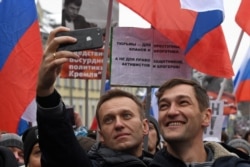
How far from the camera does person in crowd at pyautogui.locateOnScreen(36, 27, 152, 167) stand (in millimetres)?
3217

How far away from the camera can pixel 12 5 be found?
775 cm

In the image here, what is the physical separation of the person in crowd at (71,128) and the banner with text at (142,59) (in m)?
2.09

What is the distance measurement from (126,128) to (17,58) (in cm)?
396

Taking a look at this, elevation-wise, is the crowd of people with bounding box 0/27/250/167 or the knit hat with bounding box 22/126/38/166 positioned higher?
the crowd of people with bounding box 0/27/250/167

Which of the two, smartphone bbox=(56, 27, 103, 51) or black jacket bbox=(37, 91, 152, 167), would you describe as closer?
smartphone bbox=(56, 27, 103, 51)

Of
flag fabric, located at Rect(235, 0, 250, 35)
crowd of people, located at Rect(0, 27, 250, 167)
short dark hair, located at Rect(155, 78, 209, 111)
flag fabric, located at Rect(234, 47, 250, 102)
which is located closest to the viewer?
crowd of people, located at Rect(0, 27, 250, 167)

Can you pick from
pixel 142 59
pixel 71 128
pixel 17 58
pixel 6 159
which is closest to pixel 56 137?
pixel 71 128

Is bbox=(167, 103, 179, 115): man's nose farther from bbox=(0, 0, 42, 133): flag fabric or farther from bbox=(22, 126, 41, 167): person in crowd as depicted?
bbox=(0, 0, 42, 133): flag fabric

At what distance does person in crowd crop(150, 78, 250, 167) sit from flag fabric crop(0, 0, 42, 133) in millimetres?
3629

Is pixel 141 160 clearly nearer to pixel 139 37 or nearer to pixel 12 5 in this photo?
pixel 139 37

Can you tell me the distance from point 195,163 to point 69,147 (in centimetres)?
62

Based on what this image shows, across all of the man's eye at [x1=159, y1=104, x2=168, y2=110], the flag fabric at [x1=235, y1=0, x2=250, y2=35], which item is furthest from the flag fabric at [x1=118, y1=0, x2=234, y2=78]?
the man's eye at [x1=159, y1=104, x2=168, y2=110]

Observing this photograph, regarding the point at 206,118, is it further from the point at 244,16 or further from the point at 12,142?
the point at 244,16

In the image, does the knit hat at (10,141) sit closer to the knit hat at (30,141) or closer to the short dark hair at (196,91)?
the knit hat at (30,141)
